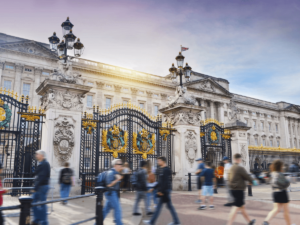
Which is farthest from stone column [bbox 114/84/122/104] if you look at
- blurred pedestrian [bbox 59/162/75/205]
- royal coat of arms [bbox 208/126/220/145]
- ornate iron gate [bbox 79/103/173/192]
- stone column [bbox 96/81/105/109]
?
blurred pedestrian [bbox 59/162/75/205]

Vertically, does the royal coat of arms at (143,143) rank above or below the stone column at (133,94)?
below

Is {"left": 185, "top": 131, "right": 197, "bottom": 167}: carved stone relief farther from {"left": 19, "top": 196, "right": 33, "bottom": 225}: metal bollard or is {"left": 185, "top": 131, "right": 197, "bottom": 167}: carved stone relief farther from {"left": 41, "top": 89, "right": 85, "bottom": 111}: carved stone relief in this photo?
{"left": 19, "top": 196, "right": 33, "bottom": 225}: metal bollard

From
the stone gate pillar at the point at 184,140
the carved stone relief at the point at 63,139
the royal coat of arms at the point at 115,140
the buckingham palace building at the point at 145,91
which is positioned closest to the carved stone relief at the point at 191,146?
the stone gate pillar at the point at 184,140

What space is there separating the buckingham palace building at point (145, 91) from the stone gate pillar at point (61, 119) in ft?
18.9

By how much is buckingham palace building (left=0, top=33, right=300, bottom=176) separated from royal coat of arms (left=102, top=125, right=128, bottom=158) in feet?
11.3

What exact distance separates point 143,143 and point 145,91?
1233 inches

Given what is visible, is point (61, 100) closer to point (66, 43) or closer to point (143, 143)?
point (66, 43)

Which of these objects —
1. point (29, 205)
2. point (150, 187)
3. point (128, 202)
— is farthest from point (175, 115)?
point (29, 205)

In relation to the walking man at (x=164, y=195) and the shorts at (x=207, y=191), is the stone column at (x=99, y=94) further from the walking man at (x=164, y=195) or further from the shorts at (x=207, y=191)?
the walking man at (x=164, y=195)

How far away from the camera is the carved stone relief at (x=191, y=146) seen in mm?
14148

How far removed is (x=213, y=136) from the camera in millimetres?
16266

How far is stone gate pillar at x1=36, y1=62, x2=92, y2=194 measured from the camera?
10422mm

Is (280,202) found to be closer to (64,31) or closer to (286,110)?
(64,31)

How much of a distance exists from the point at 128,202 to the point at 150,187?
2.30 meters
